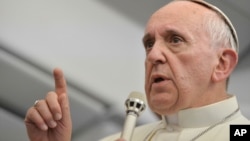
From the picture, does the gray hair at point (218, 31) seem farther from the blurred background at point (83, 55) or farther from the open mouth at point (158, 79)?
the blurred background at point (83, 55)

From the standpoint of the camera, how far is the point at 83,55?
1.87 metres

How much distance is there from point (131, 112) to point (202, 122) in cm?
32

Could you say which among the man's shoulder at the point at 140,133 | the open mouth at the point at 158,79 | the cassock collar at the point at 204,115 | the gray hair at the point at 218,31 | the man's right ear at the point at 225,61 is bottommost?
the man's shoulder at the point at 140,133

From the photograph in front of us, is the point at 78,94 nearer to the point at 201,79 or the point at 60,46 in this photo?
the point at 60,46

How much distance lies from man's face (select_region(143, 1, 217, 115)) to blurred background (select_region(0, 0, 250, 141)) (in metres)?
0.63

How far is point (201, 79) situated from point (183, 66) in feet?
0.17

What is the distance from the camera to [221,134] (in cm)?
115

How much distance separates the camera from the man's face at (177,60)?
117 cm

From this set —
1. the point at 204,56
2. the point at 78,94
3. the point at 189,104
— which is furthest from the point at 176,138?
the point at 78,94

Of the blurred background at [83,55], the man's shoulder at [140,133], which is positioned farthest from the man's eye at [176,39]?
the blurred background at [83,55]

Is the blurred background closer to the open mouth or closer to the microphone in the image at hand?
the open mouth

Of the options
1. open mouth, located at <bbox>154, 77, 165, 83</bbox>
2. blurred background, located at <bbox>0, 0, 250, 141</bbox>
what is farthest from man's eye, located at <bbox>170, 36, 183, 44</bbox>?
blurred background, located at <bbox>0, 0, 250, 141</bbox>

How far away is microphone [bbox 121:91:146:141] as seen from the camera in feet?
3.01

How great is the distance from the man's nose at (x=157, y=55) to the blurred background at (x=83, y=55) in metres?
0.70
